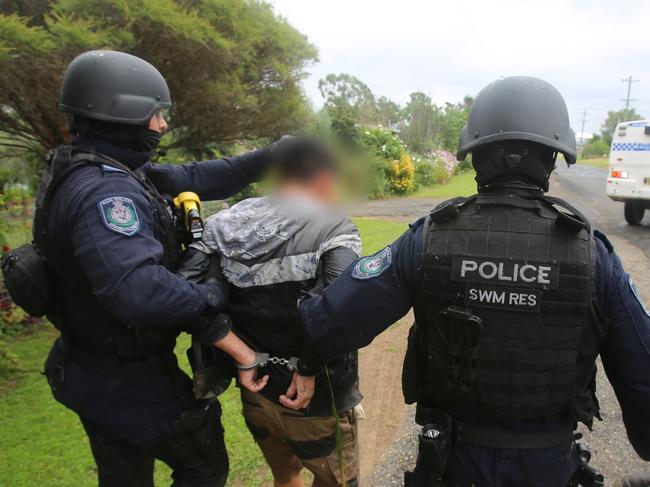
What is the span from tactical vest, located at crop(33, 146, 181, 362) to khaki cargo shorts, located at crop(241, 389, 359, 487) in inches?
18.5

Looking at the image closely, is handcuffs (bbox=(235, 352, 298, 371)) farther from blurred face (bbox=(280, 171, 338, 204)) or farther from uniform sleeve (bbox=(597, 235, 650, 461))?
uniform sleeve (bbox=(597, 235, 650, 461))

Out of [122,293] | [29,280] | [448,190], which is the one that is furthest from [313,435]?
[448,190]

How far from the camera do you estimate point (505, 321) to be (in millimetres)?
1428

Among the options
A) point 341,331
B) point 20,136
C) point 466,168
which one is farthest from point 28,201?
point 466,168

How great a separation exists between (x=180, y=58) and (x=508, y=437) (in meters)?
5.45

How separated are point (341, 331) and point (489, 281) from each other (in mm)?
480

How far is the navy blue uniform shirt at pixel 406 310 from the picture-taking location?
4.54 feet

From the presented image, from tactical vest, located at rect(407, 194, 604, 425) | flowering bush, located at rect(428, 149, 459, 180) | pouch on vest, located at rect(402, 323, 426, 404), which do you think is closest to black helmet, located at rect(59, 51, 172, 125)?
tactical vest, located at rect(407, 194, 604, 425)

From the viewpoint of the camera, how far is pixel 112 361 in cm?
188

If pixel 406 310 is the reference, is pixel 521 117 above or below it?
above

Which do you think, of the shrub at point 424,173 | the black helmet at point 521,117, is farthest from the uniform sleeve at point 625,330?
the shrub at point 424,173

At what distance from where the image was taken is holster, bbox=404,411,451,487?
5.10ft

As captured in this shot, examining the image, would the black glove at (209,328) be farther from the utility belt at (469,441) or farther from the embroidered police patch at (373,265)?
the utility belt at (469,441)

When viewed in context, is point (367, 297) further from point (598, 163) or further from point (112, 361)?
point (598, 163)
